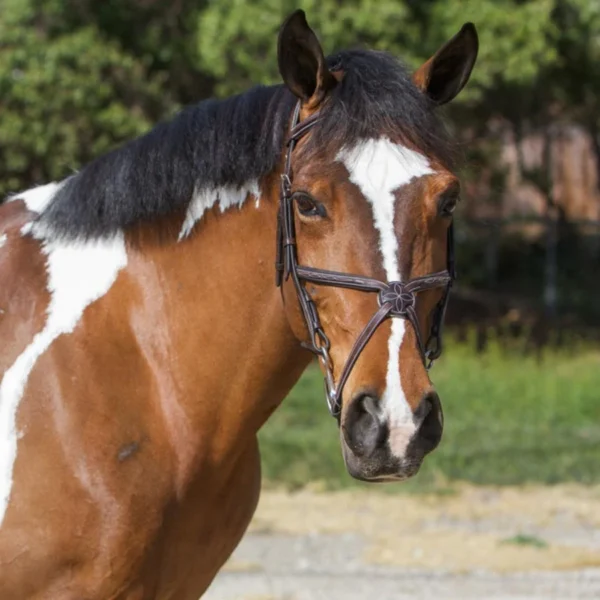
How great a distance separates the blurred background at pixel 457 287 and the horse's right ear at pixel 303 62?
0.45 metres

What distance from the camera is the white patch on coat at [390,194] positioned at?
230 centimetres

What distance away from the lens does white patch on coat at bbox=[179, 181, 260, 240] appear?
2764mm

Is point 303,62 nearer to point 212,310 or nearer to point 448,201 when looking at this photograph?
point 448,201

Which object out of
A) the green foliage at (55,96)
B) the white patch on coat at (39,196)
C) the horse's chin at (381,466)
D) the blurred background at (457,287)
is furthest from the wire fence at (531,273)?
the horse's chin at (381,466)

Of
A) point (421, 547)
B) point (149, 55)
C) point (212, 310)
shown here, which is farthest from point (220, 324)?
point (149, 55)

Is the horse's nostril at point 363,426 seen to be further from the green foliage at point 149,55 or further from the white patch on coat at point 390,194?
the green foliage at point 149,55

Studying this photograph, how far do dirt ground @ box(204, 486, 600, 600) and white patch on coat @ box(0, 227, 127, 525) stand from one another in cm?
308

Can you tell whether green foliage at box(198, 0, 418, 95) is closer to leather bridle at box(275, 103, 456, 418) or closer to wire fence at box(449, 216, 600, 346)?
wire fence at box(449, 216, 600, 346)

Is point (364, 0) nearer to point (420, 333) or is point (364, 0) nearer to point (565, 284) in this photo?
point (565, 284)

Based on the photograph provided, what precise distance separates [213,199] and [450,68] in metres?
0.70

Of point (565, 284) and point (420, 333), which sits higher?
point (420, 333)

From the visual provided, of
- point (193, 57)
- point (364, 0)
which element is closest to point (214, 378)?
point (364, 0)

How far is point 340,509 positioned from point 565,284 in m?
7.83

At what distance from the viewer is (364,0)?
1057 centimetres
